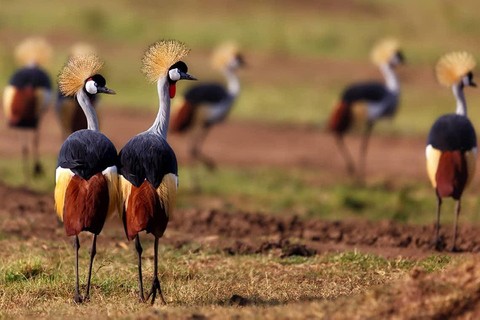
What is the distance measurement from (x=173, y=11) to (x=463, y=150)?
2246 cm

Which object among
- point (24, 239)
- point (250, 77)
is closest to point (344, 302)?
point (24, 239)

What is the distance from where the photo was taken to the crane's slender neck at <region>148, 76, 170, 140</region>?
6148 millimetres

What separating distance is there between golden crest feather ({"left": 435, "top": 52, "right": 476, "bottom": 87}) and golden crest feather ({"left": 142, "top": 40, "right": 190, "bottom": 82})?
3569 mm

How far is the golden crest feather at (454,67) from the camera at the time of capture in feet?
28.7

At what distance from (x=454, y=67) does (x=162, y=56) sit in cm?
378

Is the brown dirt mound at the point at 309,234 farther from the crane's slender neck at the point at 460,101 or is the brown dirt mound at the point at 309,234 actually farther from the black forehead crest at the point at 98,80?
the black forehead crest at the point at 98,80

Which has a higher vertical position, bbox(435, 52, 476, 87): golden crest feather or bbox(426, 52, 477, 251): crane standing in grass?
bbox(435, 52, 476, 87): golden crest feather

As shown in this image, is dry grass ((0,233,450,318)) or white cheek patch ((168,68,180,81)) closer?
dry grass ((0,233,450,318))

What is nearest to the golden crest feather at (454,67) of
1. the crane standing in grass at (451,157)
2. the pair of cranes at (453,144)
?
the pair of cranes at (453,144)

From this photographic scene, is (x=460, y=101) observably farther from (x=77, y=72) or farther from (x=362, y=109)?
(x=362, y=109)

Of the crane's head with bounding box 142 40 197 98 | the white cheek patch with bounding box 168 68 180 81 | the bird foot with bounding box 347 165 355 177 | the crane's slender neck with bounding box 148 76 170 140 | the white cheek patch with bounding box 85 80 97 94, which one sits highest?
the crane's head with bounding box 142 40 197 98

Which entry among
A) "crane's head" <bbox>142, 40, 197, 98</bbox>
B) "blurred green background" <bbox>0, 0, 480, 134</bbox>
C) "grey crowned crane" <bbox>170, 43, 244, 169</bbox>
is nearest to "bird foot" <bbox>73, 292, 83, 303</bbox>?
"crane's head" <bbox>142, 40, 197, 98</bbox>

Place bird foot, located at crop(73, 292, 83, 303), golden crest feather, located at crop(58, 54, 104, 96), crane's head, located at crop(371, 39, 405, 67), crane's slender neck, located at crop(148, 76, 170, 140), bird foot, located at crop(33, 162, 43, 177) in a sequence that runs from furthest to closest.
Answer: crane's head, located at crop(371, 39, 405, 67)
bird foot, located at crop(33, 162, 43, 177)
golden crest feather, located at crop(58, 54, 104, 96)
crane's slender neck, located at crop(148, 76, 170, 140)
bird foot, located at crop(73, 292, 83, 303)

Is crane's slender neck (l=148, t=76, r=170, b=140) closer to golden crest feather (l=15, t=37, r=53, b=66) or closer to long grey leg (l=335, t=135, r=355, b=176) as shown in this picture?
golden crest feather (l=15, t=37, r=53, b=66)
